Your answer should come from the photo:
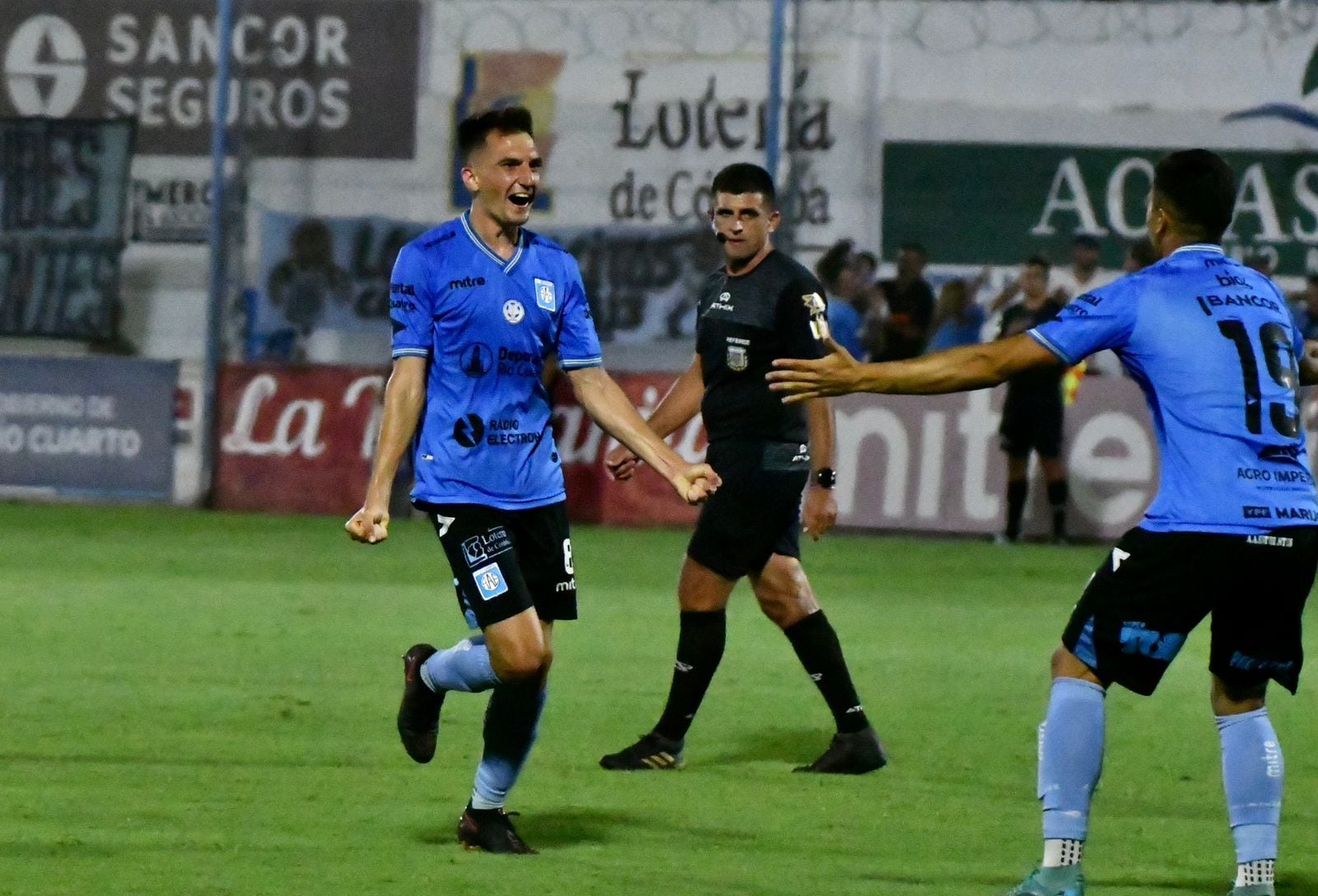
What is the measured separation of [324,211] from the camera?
20234mm

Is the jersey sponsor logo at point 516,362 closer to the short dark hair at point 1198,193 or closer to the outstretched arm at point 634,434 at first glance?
the outstretched arm at point 634,434

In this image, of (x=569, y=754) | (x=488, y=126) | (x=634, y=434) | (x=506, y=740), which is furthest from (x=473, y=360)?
(x=569, y=754)

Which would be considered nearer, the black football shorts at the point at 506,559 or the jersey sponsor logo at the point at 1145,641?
the jersey sponsor logo at the point at 1145,641

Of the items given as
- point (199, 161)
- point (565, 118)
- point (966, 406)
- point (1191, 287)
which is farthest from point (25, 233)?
point (1191, 287)

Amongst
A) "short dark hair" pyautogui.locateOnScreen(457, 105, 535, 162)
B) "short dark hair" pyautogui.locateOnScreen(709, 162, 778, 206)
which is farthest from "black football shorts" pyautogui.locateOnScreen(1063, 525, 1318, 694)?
"short dark hair" pyautogui.locateOnScreen(709, 162, 778, 206)

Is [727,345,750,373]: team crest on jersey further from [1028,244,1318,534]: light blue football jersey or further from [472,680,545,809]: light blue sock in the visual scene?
[1028,244,1318,534]: light blue football jersey

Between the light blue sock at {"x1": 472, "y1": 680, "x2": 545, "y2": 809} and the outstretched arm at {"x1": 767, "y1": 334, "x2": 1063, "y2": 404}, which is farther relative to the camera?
the light blue sock at {"x1": 472, "y1": 680, "x2": 545, "y2": 809}

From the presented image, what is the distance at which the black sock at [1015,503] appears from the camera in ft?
58.0

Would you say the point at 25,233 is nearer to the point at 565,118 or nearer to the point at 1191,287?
the point at 565,118

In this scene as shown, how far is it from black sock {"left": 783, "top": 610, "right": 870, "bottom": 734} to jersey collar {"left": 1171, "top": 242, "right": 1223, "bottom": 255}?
109 inches

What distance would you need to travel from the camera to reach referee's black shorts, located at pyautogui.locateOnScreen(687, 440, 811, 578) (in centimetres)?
823

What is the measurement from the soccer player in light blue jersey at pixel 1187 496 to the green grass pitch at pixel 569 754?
1.86ft

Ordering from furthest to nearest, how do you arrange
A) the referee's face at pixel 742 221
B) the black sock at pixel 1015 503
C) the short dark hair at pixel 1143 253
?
1. the short dark hair at pixel 1143 253
2. the black sock at pixel 1015 503
3. the referee's face at pixel 742 221

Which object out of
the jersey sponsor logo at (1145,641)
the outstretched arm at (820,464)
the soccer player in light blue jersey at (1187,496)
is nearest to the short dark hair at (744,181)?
the outstretched arm at (820,464)
